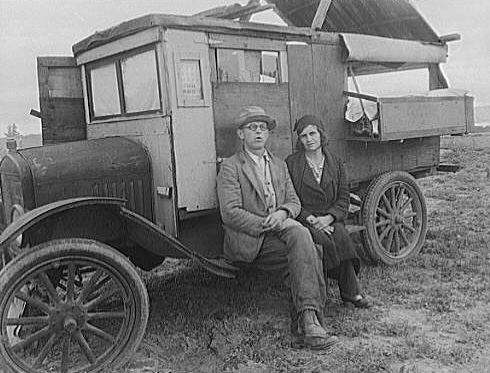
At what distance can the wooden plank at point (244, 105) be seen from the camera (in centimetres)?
450

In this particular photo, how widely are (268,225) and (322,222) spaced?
0.60 m

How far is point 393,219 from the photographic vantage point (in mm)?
5797

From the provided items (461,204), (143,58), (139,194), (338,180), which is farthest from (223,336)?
(461,204)

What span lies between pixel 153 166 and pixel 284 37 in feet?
5.20

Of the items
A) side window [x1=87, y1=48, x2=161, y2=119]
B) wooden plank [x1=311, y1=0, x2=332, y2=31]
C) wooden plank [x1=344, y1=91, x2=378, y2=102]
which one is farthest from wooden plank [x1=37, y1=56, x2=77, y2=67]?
wooden plank [x1=344, y1=91, x2=378, y2=102]

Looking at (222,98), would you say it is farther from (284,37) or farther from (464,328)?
(464,328)

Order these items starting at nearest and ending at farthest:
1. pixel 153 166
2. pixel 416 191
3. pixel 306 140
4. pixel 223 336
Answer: pixel 223 336 → pixel 153 166 → pixel 306 140 → pixel 416 191

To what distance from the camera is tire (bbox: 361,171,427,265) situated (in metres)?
5.53

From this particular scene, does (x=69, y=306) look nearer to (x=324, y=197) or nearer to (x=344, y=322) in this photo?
(x=344, y=322)

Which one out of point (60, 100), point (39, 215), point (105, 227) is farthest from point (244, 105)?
point (39, 215)

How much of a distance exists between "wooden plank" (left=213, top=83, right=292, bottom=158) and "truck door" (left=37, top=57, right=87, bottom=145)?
1.44 metres

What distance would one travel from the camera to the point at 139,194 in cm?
432

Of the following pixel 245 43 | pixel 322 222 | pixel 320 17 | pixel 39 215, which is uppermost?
pixel 320 17

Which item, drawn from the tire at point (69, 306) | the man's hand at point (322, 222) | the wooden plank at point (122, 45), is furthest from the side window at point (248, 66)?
the tire at point (69, 306)
